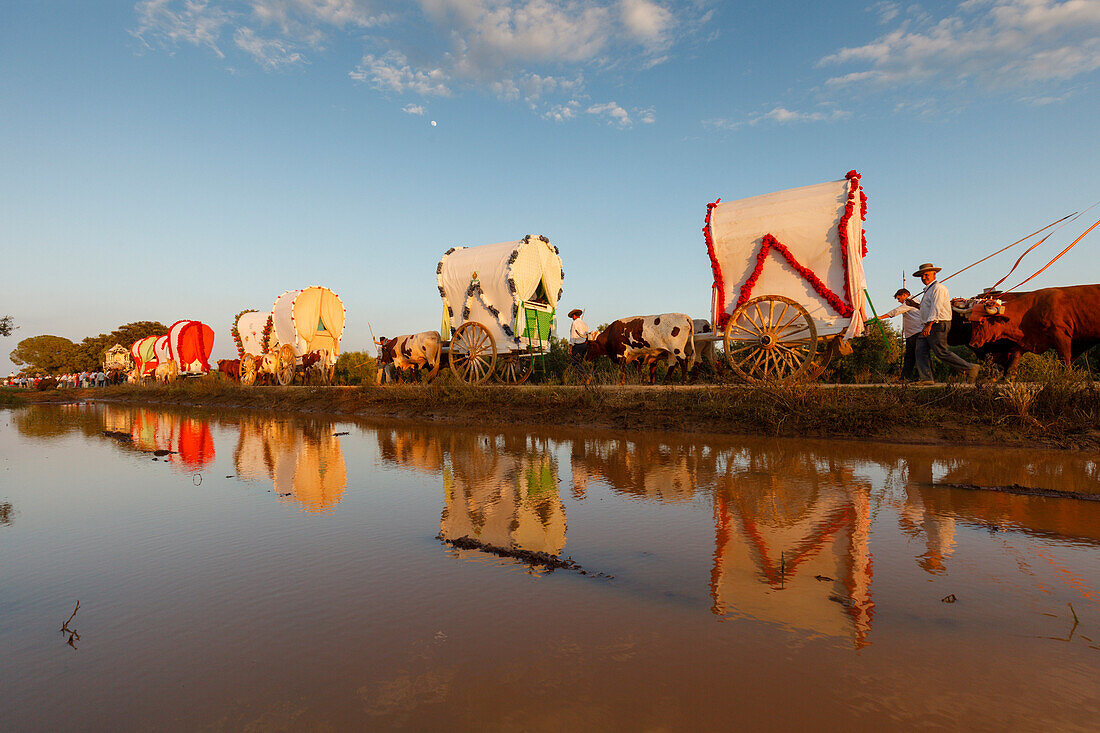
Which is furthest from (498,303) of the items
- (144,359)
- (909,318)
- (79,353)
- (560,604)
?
(79,353)

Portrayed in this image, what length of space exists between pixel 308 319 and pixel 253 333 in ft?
15.3

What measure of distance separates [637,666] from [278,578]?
1.93 meters

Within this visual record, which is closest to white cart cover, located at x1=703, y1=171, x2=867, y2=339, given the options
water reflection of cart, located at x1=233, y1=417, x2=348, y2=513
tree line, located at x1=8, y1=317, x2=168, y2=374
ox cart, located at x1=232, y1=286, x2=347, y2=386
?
water reflection of cart, located at x1=233, y1=417, x2=348, y2=513

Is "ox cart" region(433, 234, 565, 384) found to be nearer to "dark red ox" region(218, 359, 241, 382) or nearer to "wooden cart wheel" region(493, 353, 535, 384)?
"wooden cart wheel" region(493, 353, 535, 384)

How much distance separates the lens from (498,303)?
12453 mm

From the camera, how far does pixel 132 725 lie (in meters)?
1.66

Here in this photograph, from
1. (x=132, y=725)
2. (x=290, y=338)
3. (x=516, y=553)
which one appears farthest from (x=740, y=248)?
(x=290, y=338)

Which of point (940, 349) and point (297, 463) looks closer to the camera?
point (297, 463)

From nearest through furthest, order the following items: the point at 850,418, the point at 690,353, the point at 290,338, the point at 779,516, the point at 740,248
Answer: the point at 779,516
the point at 850,418
the point at 740,248
the point at 690,353
the point at 290,338

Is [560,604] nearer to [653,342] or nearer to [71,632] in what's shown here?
[71,632]

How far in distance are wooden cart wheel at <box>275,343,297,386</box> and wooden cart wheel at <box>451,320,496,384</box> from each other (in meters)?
10.4

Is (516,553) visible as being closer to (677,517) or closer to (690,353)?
(677,517)

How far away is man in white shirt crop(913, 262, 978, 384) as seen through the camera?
7.91 meters

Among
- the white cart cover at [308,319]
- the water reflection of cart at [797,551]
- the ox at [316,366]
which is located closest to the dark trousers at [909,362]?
the water reflection of cart at [797,551]
